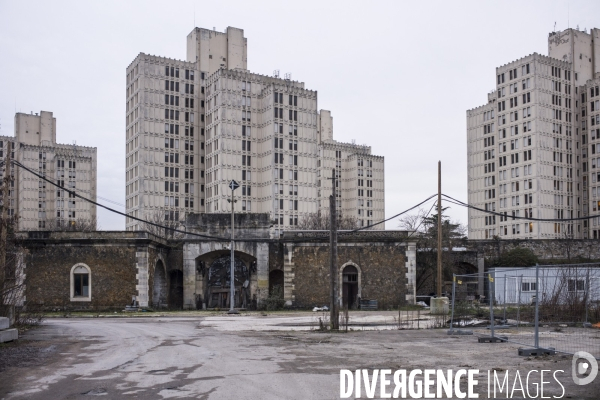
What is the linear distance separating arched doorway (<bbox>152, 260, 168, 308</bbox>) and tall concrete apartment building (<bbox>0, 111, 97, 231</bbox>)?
87924 mm

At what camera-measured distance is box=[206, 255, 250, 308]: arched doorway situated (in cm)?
5078

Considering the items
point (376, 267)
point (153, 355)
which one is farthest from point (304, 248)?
point (153, 355)

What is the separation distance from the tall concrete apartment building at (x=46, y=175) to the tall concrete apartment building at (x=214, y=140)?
24.9 m

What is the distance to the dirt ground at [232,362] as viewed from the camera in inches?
443

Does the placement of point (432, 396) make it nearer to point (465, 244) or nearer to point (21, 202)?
point (465, 244)

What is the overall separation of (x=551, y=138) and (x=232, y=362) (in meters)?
99.6

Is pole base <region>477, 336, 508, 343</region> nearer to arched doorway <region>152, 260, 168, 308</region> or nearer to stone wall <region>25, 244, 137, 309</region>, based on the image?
stone wall <region>25, 244, 137, 309</region>

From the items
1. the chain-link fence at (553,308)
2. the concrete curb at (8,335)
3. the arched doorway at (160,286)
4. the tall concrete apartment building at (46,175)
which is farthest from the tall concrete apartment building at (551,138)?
the concrete curb at (8,335)

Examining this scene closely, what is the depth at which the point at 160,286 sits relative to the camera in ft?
161

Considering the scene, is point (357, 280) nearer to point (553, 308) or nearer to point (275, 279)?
point (275, 279)

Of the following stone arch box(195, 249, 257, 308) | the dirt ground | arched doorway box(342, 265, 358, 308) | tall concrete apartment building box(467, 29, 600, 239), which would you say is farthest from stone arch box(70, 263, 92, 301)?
tall concrete apartment building box(467, 29, 600, 239)

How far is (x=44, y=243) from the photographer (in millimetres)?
43469

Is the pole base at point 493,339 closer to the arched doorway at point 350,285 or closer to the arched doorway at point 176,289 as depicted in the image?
the arched doorway at point 350,285

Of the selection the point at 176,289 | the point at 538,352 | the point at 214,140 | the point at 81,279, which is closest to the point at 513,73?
the point at 214,140
